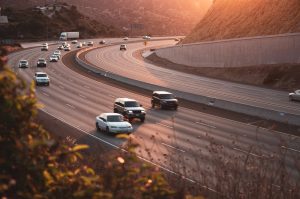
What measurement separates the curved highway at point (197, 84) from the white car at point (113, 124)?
16.5 m

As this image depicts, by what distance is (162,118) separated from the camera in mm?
40094

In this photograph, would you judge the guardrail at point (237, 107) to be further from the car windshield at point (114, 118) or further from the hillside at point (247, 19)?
the hillside at point (247, 19)

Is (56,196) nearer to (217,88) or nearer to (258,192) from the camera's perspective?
(258,192)

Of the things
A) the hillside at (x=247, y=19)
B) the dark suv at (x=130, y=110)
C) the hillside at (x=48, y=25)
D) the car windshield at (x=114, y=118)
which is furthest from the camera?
the hillside at (x=48, y=25)

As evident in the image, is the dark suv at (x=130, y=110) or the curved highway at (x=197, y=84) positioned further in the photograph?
the curved highway at (x=197, y=84)

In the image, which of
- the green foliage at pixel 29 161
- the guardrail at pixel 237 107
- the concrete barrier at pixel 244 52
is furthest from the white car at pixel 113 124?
the concrete barrier at pixel 244 52

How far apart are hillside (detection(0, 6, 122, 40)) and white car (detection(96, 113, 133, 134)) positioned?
12964 centimetres

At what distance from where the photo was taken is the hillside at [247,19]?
265 ft

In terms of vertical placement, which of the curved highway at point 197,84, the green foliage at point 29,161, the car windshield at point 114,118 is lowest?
the curved highway at point 197,84

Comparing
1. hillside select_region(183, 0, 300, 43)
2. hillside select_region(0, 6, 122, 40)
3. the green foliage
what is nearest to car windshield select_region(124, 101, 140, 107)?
the green foliage

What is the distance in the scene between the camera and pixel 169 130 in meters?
34.9

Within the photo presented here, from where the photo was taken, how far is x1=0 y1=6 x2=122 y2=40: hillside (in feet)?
540

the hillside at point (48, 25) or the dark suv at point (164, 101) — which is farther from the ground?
the dark suv at point (164, 101)

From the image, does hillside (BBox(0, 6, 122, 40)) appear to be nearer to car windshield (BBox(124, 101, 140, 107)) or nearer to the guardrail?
the guardrail
